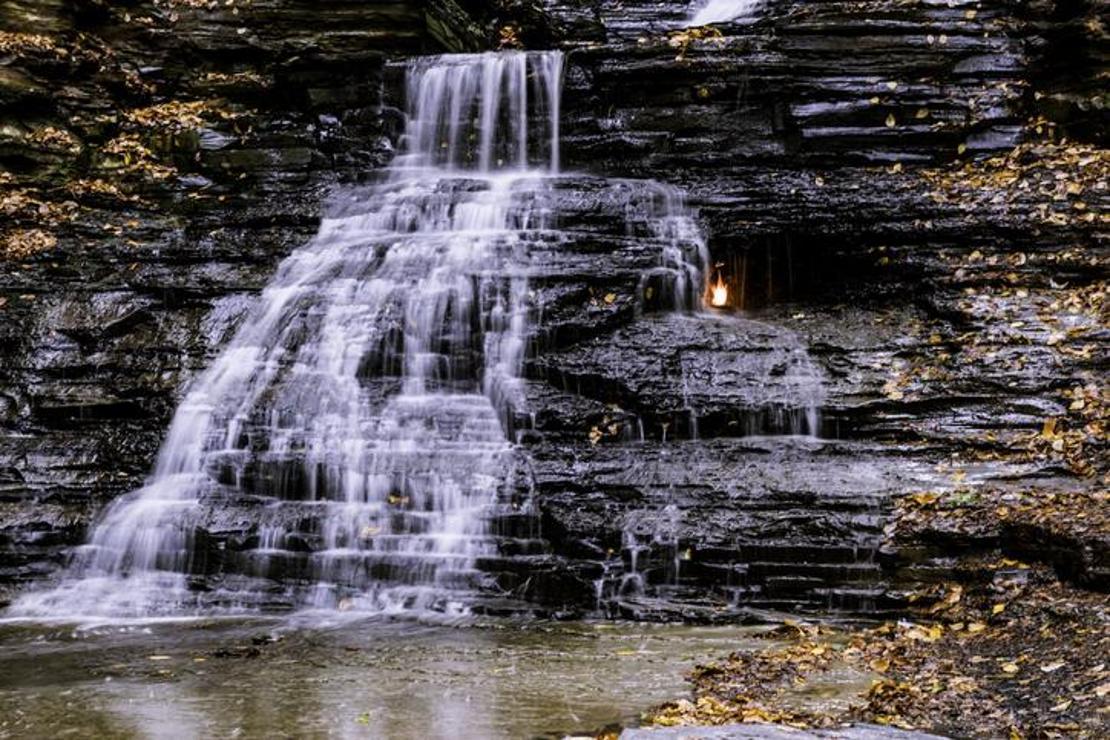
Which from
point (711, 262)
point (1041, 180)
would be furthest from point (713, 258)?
point (1041, 180)

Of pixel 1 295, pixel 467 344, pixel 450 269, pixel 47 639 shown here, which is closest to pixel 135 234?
pixel 1 295

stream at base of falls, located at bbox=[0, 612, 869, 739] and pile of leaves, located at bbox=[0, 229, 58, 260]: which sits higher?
pile of leaves, located at bbox=[0, 229, 58, 260]

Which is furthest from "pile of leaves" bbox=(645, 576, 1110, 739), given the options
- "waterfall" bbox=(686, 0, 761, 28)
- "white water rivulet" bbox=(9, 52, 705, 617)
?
"waterfall" bbox=(686, 0, 761, 28)

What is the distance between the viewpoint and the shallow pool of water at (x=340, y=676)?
13.4 ft

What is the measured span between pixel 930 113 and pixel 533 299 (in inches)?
263

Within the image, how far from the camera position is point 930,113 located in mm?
12078

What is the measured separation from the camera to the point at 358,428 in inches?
329

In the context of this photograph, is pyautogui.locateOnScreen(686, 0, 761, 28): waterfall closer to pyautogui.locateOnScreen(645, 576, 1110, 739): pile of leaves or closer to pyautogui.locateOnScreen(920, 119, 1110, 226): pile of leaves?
pyautogui.locateOnScreen(920, 119, 1110, 226): pile of leaves

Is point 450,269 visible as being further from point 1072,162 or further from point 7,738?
point 1072,162

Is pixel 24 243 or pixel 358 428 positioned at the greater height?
pixel 24 243

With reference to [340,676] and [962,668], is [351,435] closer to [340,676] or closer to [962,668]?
[340,676]

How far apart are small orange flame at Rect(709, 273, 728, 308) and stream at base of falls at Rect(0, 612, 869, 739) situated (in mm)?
5878

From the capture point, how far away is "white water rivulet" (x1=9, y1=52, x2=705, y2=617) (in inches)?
283

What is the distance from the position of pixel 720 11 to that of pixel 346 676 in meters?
15.7
